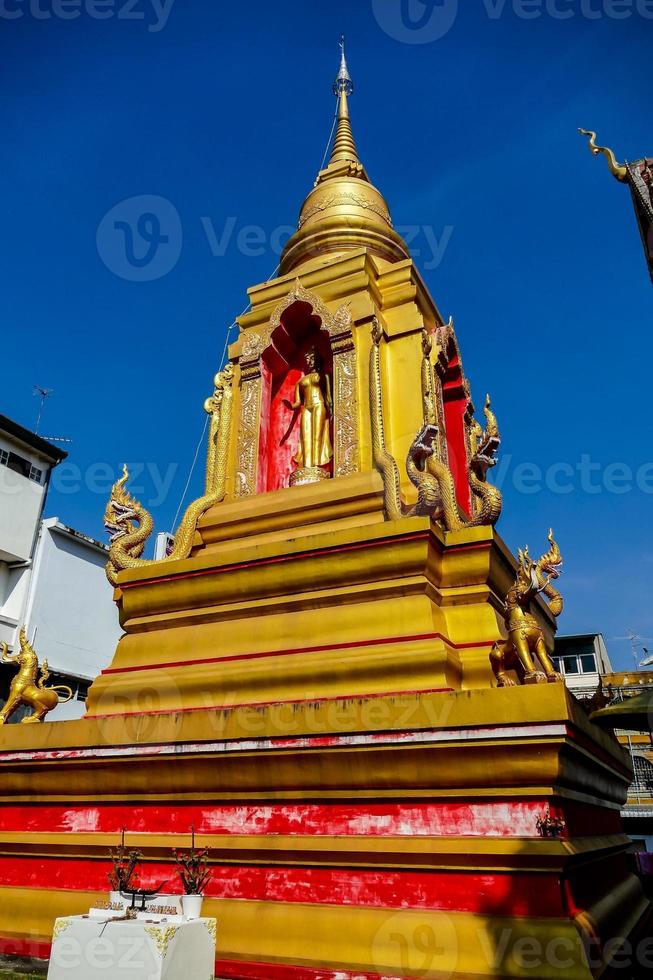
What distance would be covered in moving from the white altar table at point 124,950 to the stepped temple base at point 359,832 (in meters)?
1.64

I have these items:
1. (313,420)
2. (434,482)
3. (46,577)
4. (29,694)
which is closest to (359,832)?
(434,482)

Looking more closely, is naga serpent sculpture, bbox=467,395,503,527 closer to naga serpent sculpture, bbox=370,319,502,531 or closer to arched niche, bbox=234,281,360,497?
naga serpent sculpture, bbox=370,319,502,531

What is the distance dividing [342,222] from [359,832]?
30.9ft

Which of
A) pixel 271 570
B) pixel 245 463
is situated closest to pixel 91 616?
pixel 245 463

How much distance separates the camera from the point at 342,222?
1188 cm

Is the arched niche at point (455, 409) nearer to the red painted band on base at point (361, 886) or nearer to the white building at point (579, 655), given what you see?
the red painted band on base at point (361, 886)

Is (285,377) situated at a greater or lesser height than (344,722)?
greater

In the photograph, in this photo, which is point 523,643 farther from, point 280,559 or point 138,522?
point 138,522

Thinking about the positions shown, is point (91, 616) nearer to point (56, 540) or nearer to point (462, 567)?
point (56, 540)

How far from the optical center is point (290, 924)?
211 inches

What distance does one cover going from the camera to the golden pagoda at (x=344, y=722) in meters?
5.11

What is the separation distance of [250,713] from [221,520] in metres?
3.40

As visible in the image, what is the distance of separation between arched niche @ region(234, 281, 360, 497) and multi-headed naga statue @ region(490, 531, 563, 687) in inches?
123

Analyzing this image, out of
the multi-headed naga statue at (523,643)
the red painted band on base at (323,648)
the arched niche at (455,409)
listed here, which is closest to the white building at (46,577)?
the red painted band on base at (323,648)
